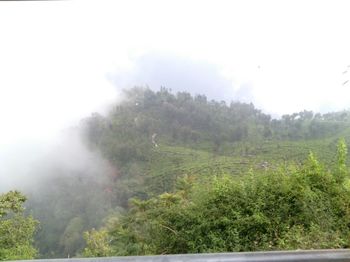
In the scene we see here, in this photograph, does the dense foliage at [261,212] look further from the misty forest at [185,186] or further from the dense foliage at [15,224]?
the dense foliage at [15,224]

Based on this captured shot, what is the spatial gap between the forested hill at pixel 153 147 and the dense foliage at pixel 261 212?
19588 mm

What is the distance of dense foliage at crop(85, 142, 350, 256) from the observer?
11.2ft

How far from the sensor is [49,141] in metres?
56.4

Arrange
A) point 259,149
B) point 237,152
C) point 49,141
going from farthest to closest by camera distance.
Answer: point 49,141, point 237,152, point 259,149

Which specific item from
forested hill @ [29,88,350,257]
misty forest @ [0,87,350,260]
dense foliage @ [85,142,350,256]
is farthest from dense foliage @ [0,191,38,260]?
forested hill @ [29,88,350,257]

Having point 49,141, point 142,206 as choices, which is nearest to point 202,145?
point 49,141

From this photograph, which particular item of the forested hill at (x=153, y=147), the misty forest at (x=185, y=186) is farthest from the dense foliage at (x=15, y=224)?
the forested hill at (x=153, y=147)

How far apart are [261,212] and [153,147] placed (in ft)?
126

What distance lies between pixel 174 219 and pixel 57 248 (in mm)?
26583

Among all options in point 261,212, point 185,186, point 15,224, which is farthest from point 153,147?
point 261,212

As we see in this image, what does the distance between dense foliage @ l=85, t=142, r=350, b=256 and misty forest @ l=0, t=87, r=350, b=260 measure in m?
0.01

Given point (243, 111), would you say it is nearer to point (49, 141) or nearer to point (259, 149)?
point (259, 149)

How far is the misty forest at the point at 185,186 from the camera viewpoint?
11.7 ft

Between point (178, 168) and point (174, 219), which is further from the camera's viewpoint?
point (178, 168)
